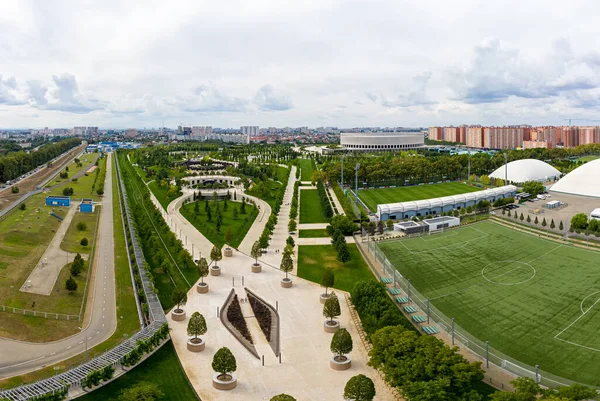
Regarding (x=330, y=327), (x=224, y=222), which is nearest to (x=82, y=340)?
(x=330, y=327)

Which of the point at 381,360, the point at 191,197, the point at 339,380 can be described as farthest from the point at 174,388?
→ the point at 191,197

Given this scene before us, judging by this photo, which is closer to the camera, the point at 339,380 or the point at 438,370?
the point at 438,370

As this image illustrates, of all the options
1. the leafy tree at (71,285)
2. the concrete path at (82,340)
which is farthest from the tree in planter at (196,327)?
the leafy tree at (71,285)

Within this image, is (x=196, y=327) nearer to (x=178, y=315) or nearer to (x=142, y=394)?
(x=178, y=315)

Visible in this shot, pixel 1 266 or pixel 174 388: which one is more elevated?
pixel 1 266

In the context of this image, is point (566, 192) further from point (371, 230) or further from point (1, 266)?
point (1, 266)

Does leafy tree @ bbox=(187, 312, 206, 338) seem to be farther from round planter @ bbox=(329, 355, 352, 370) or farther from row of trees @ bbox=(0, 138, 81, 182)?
row of trees @ bbox=(0, 138, 81, 182)
